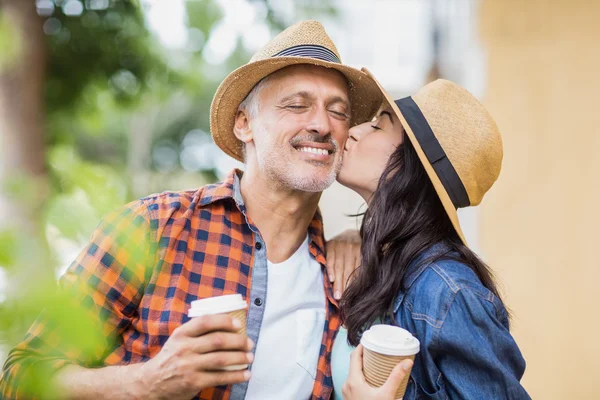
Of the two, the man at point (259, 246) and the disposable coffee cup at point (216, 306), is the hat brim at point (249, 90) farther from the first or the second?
the disposable coffee cup at point (216, 306)

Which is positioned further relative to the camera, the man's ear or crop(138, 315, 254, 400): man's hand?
the man's ear

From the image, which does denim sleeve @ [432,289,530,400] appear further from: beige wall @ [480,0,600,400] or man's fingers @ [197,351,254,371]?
beige wall @ [480,0,600,400]

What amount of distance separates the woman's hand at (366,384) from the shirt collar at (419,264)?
1.07 feet

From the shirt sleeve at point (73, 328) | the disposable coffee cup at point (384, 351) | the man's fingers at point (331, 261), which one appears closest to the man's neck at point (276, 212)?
the man's fingers at point (331, 261)

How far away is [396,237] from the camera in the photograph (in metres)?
2.11

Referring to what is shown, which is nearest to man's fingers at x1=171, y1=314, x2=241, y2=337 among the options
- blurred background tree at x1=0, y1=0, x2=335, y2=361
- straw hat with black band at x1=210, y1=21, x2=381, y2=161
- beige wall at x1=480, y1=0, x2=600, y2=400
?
blurred background tree at x1=0, y1=0, x2=335, y2=361

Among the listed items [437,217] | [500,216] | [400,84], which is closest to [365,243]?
[437,217]

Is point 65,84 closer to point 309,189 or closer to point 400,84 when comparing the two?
point 309,189

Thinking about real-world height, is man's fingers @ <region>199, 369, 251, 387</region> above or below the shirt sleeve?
below

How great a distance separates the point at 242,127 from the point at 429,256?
1104 mm

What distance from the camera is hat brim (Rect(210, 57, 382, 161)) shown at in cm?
235

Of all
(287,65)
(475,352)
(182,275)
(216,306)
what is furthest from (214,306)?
(287,65)

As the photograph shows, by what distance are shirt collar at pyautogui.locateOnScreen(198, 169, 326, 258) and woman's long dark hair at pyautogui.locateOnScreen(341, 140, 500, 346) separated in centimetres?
30

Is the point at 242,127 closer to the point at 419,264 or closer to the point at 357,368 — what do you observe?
the point at 419,264
